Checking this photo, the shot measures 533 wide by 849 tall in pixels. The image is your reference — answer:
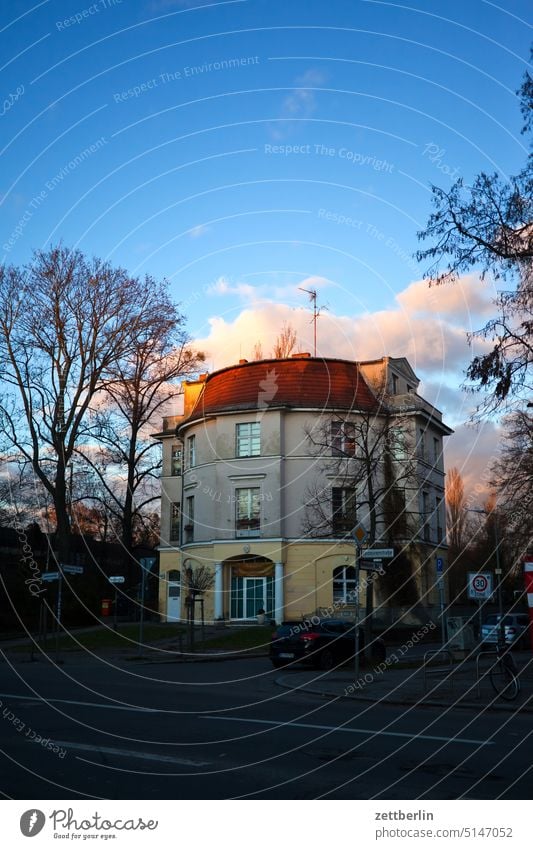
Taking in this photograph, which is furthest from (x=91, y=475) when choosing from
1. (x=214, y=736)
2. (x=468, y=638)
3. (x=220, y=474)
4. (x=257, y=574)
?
(x=214, y=736)

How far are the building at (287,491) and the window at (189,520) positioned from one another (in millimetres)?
134

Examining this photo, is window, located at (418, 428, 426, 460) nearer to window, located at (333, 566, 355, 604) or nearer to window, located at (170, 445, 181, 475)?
window, located at (333, 566, 355, 604)

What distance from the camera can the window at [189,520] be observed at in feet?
170

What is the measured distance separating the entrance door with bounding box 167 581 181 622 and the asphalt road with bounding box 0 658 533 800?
109 ft

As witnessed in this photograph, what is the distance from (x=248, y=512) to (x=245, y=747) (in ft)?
125

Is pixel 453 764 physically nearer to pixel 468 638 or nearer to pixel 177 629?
pixel 468 638

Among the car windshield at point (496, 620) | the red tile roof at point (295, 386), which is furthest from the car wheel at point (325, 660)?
the red tile roof at point (295, 386)

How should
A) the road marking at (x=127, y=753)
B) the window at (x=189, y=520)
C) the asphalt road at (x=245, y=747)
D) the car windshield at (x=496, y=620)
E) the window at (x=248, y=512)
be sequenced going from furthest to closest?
1. the window at (x=189, y=520)
2. the window at (x=248, y=512)
3. the car windshield at (x=496, y=620)
4. the road marking at (x=127, y=753)
5. the asphalt road at (x=245, y=747)

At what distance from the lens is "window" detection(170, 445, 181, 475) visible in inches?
2216

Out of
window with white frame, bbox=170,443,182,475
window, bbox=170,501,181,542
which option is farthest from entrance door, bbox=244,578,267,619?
window with white frame, bbox=170,443,182,475

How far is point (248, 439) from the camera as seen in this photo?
49.1 metres

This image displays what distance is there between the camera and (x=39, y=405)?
3791 centimetres

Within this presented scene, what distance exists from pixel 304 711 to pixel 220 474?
1359 inches

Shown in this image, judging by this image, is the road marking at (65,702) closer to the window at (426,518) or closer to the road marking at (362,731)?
the road marking at (362,731)
